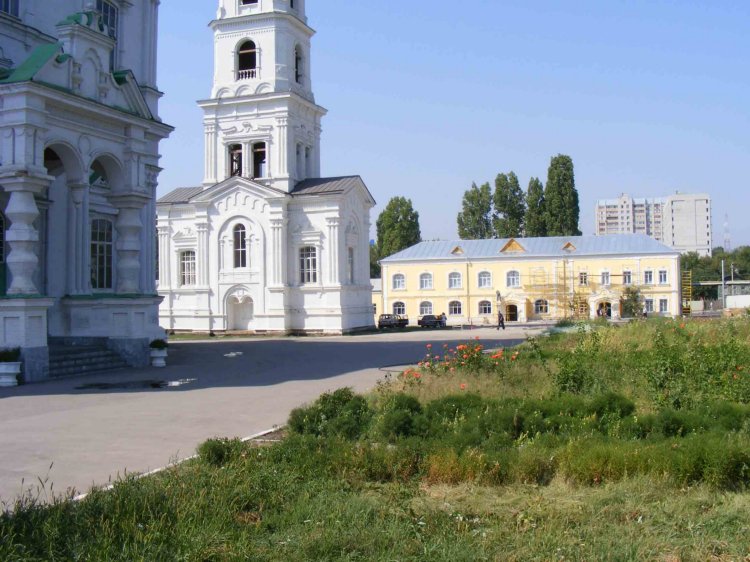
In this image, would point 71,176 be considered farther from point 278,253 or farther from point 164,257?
point 164,257

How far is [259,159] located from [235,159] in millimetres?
1478

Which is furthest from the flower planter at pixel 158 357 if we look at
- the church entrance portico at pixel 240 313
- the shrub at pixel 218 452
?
the church entrance portico at pixel 240 313

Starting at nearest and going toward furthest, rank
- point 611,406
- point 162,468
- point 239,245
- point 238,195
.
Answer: point 162,468
point 611,406
point 238,195
point 239,245

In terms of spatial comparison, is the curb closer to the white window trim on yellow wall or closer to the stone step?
the stone step

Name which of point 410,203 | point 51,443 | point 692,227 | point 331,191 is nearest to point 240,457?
point 51,443

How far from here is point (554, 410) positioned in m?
8.99

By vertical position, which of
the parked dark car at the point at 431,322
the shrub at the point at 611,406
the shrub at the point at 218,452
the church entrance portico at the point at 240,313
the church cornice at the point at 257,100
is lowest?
the shrub at the point at 218,452

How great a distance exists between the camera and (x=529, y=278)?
5550cm

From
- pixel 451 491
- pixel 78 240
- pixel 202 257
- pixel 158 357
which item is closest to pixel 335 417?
pixel 451 491

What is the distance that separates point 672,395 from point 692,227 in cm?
18237

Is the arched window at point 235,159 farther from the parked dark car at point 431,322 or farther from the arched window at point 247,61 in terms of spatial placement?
the parked dark car at point 431,322

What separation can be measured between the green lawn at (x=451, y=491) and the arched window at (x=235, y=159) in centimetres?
3469

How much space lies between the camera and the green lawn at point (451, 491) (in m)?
5.09

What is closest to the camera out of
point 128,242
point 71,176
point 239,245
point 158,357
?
point 128,242
